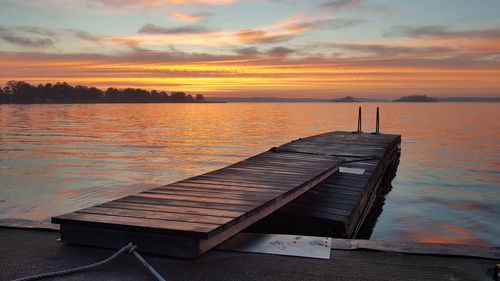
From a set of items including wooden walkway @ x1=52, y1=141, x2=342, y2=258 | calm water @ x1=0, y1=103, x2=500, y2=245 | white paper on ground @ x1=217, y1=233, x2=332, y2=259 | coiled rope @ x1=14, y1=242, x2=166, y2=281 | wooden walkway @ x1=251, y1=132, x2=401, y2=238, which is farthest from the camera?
calm water @ x1=0, y1=103, x2=500, y2=245

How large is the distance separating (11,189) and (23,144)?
17.7 metres

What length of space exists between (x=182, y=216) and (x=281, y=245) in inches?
49.2

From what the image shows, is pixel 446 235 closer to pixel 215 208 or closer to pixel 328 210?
pixel 328 210

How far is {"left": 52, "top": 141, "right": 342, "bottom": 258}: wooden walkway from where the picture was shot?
5.11m

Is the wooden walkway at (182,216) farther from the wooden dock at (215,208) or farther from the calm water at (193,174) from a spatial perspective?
the calm water at (193,174)

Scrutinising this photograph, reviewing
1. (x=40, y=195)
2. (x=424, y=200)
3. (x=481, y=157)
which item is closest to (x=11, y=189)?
(x=40, y=195)

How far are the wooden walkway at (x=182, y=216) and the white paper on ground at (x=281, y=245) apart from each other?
15 cm

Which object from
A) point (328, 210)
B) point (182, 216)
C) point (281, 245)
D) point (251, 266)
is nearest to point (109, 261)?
point (182, 216)

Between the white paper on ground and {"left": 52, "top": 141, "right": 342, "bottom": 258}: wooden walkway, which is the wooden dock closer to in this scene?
{"left": 52, "top": 141, "right": 342, "bottom": 258}: wooden walkway

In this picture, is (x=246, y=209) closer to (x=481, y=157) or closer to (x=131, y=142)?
(x=481, y=157)

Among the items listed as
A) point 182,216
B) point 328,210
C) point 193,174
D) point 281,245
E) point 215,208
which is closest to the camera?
point 281,245

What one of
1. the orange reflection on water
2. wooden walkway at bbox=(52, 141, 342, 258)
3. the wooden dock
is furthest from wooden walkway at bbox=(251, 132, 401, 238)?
the orange reflection on water

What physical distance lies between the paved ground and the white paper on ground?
0.13 meters

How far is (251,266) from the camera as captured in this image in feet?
16.1
